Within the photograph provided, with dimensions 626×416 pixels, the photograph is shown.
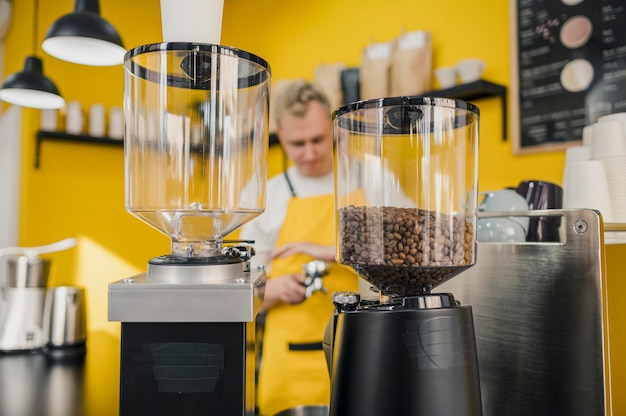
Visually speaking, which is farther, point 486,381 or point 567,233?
point 486,381

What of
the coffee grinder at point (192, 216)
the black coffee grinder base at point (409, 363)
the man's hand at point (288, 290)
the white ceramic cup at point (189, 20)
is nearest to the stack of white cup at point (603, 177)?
the black coffee grinder base at point (409, 363)

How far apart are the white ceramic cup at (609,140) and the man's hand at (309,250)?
98 cm

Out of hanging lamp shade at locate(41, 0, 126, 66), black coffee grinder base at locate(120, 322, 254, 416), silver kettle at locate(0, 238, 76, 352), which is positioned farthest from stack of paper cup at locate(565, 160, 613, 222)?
silver kettle at locate(0, 238, 76, 352)

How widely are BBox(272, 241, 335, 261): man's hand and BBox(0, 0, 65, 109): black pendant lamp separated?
49.4 inches

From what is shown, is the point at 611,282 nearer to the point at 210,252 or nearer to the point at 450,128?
the point at 450,128

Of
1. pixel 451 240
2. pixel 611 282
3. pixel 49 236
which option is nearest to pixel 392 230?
pixel 451 240

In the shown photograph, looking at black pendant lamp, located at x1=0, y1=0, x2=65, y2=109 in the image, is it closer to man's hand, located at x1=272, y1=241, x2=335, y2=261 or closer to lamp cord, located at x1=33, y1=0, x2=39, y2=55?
lamp cord, located at x1=33, y1=0, x2=39, y2=55

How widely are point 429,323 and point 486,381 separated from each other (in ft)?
1.17

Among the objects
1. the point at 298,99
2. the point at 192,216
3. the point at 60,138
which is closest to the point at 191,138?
the point at 192,216

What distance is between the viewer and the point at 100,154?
11.1 feet

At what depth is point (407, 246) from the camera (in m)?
0.67

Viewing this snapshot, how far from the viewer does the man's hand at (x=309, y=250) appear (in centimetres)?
189

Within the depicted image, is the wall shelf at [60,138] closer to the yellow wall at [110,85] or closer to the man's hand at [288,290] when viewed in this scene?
the yellow wall at [110,85]

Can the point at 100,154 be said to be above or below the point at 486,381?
above
